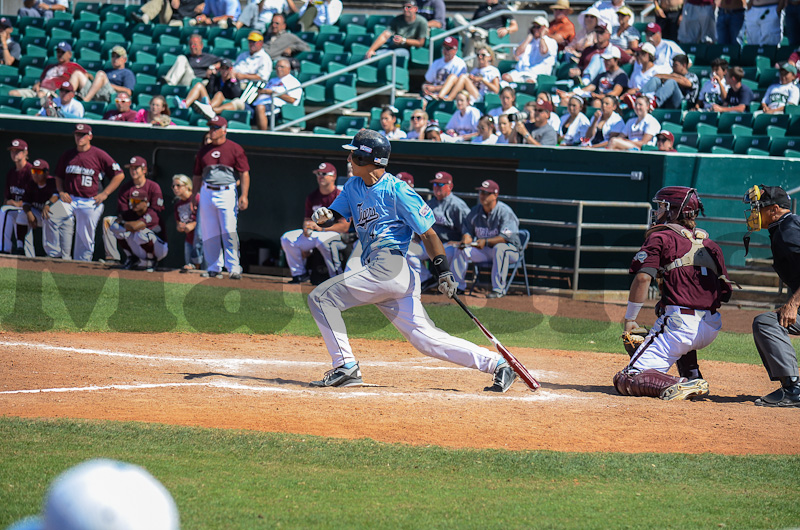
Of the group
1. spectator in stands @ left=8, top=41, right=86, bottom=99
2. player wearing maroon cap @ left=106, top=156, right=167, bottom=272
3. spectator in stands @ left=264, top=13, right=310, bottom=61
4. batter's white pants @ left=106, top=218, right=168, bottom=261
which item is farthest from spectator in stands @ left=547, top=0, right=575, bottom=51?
spectator in stands @ left=8, top=41, right=86, bottom=99

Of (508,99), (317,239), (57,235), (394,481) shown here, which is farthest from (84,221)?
(394,481)

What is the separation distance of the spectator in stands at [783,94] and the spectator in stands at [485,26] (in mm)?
5383

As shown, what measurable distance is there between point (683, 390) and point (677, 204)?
4.42 ft

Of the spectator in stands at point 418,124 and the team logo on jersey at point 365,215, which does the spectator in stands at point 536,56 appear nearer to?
the spectator in stands at point 418,124

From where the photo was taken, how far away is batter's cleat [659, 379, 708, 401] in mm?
6621

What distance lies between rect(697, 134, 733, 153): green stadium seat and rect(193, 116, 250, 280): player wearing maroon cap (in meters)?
6.43

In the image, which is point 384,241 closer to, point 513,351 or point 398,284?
point 398,284

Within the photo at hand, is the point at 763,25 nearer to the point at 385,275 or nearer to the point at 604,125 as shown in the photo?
the point at 604,125

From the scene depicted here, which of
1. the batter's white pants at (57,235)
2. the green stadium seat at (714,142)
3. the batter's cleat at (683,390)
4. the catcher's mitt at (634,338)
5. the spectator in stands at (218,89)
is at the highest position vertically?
the spectator in stands at (218,89)

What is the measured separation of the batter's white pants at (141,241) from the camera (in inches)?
535

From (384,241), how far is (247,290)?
5.86 meters

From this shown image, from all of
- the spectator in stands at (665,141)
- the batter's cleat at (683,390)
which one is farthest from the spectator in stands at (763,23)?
the batter's cleat at (683,390)

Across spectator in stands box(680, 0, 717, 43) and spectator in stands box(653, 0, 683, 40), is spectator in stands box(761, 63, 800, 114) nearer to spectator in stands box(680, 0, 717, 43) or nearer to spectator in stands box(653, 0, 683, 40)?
spectator in stands box(680, 0, 717, 43)

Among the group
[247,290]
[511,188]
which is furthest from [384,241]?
[511,188]
